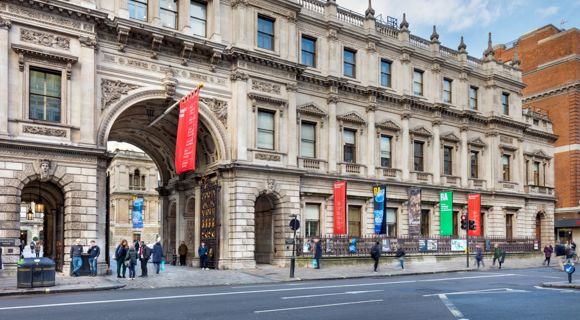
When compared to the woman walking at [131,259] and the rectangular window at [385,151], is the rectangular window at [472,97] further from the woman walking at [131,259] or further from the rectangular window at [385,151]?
the woman walking at [131,259]

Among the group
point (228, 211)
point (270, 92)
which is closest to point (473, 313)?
point (228, 211)

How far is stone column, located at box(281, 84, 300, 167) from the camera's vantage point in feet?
107

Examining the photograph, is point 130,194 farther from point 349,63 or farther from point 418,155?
point 349,63

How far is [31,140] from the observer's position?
23.8 m

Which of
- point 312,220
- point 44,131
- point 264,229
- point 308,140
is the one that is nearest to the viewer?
point 44,131

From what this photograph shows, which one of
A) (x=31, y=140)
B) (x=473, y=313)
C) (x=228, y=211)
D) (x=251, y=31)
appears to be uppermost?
(x=251, y=31)

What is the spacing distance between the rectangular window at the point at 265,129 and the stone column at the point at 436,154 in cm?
1504

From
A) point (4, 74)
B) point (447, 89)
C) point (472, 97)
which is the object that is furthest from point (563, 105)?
point (4, 74)

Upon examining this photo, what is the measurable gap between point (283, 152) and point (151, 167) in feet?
155

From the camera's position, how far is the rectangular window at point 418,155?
41.4m

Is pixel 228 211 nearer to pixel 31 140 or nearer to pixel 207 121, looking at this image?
pixel 207 121

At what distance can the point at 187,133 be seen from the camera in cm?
2691

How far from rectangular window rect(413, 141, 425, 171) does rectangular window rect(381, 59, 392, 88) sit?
5.08 meters

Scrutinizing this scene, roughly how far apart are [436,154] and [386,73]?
7343 millimetres
